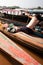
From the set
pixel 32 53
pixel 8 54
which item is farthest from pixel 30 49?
pixel 8 54

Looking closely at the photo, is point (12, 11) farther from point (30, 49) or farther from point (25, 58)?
point (25, 58)

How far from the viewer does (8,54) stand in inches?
52.5

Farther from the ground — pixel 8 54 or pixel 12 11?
pixel 8 54

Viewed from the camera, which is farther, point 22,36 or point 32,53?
point 22,36

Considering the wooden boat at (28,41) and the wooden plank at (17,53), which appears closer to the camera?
the wooden plank at (17,53)

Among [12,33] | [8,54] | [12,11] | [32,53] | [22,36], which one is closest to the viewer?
[8,54]

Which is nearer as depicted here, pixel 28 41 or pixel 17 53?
pixel 17 53

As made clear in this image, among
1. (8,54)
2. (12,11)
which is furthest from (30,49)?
(12,11)

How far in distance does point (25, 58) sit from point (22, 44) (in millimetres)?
368

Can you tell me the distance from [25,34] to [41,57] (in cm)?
51

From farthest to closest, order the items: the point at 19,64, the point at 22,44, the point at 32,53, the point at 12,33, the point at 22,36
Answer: the point at 12,33
the point at 22,36
the point at 22,44
the point at 32,53
the point at 19,64

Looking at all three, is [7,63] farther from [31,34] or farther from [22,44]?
[31,34]

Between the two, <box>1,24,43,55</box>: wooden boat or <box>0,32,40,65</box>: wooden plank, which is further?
<box>1,24,43,55</box>: wooden boat

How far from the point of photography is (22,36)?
5.63 ft
